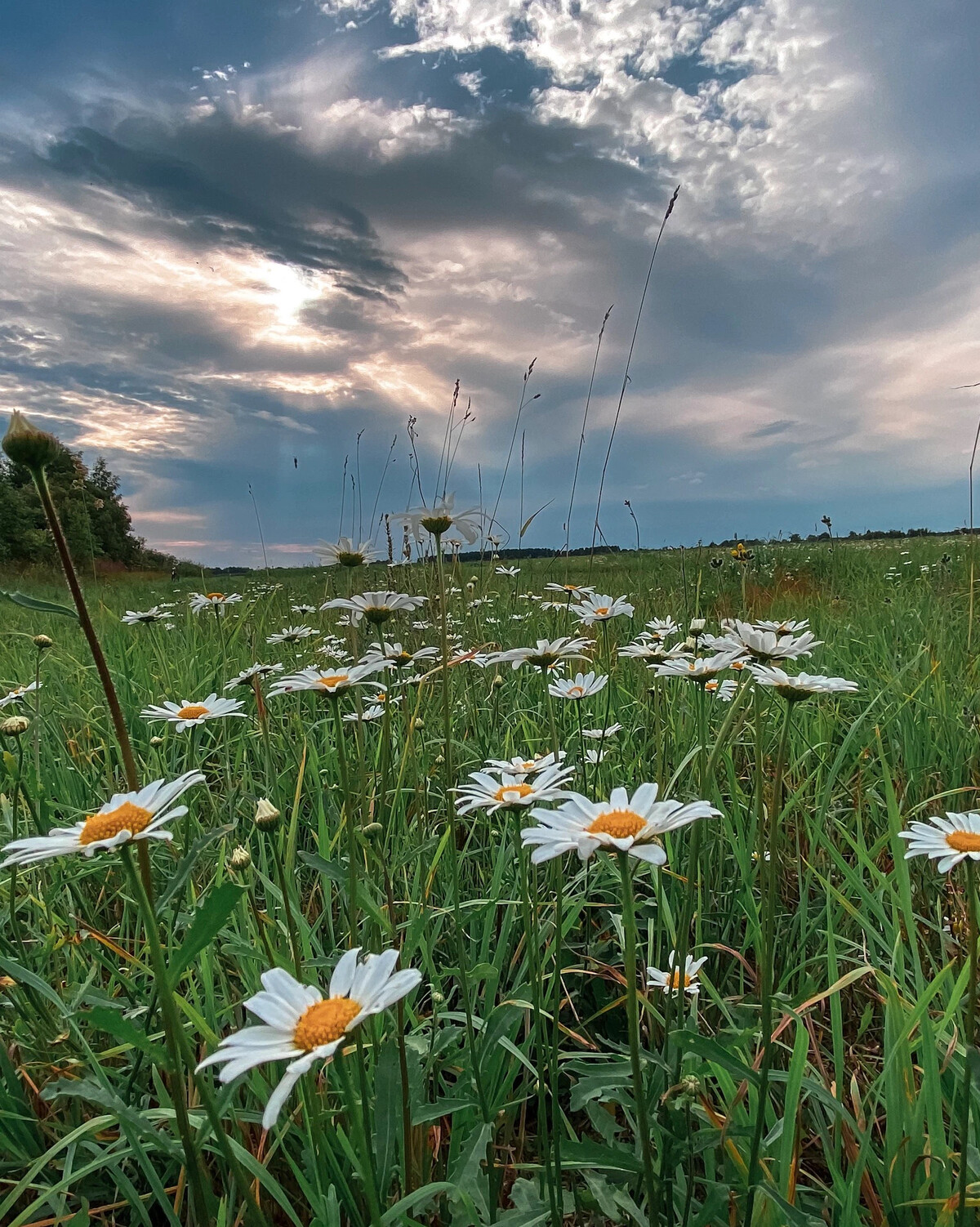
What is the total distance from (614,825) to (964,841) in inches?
18.7

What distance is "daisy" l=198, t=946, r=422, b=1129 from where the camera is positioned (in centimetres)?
61

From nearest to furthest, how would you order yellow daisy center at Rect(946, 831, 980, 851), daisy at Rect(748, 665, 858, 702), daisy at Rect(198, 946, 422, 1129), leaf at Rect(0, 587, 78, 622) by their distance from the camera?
daisy at Rect(198, 946, 422, 1129) < leaf at Rect(0, 587, 78, 622) < yellow daisy center at Rect(946, 831, 980, 851) < daisy at Rect(748, 665, 858, 702)

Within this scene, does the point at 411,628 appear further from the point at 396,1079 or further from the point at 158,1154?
the point at 396,1079

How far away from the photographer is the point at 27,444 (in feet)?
2.58

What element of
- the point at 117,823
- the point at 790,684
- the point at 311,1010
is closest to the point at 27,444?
the point at 117,823

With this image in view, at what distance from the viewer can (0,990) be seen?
1.36m

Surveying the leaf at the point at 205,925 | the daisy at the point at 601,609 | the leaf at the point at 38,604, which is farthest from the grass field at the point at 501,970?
the daisy at the point at 601,609

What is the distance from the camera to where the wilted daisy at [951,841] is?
0.86 meters

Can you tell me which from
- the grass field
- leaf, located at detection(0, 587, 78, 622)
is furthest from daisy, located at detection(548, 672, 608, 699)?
leaf, located at detection(0, 587, 78, 622)

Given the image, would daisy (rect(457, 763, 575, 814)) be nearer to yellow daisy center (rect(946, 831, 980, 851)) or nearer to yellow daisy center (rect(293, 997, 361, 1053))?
yellow daisy center (rect(293, 997, 361, 1053))

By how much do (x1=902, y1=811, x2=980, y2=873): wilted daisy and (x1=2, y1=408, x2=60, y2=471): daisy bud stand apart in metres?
1.08

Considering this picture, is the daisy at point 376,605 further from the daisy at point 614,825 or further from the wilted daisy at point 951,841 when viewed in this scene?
the wilted daisy at point 951,841

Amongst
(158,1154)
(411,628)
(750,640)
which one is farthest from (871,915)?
(411,628)

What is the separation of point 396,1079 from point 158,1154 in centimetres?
59
